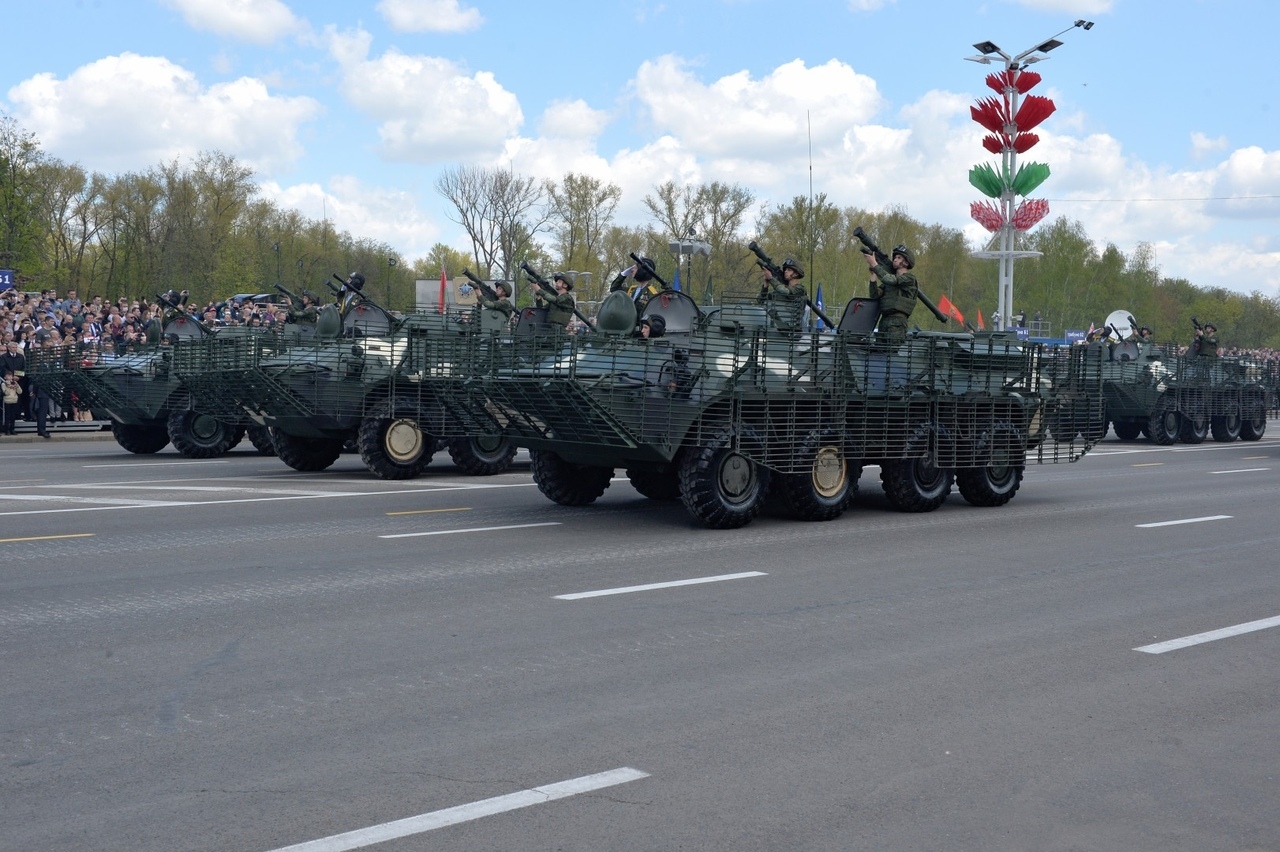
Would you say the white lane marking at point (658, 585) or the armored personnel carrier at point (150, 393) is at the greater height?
the armored personnel carrier at point (150, 393)

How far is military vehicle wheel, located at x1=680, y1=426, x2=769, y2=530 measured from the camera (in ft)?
41.0

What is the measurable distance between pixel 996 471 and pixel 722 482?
164 inches

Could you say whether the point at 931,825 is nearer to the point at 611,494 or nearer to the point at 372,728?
the point at 372,728

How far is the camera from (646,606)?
349 inches

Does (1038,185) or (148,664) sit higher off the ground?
(1038,185)

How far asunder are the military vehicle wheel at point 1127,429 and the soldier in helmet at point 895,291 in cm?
1859

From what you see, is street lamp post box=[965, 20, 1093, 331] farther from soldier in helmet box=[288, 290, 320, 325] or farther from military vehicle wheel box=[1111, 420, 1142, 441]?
soldier in helmet box=[288, 290, 320, 325]

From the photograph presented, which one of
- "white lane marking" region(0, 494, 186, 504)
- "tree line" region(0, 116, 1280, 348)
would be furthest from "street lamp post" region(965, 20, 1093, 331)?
"white lane marking" region(0, 494, 186, 504)

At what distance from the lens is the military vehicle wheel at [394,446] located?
17.6 metres

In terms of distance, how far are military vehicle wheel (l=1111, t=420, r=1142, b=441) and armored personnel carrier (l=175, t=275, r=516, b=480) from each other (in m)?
17.7

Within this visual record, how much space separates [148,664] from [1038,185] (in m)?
41.2

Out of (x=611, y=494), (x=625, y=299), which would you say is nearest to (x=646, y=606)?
(x=625, y=299)

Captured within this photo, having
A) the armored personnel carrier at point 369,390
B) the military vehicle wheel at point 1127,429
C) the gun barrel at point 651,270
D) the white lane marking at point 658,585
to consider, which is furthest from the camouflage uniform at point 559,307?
the military vehicle wheel at point 1127,429

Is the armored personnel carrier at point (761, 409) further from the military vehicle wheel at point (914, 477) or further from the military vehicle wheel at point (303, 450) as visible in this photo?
the military vehicle wheel at point (303, 450)
